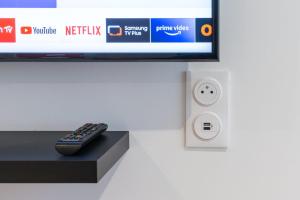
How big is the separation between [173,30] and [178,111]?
172 mm

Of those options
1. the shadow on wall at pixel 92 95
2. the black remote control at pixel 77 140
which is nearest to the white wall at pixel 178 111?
the shadow on wall at pixel 92 95

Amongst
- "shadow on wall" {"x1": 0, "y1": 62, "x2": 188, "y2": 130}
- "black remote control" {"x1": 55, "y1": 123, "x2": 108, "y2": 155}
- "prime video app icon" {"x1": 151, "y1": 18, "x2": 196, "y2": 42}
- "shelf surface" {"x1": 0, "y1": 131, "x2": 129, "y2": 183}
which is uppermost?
"prime video app icon" {"x1": 151, "y1": 18, "x2": 196, "y2": 42}

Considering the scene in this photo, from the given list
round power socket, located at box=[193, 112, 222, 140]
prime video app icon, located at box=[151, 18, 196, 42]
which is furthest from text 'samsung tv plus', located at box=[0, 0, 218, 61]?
round power socket, located at box=[193, 112, 222, 140]

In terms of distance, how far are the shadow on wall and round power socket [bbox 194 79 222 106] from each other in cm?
3

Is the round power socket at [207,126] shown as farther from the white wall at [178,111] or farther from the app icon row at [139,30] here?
the app icon row at [139,30]

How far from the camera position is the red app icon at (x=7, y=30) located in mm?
850

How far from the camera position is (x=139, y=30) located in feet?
2.76

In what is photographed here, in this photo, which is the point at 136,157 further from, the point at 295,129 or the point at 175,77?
the point at 295,129

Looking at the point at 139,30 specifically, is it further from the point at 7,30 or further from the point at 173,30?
the point at 7,30

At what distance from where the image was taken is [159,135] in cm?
92

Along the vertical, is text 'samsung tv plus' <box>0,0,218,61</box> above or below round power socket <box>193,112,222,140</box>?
above

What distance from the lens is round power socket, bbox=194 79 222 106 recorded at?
890mm

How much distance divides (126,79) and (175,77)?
10 centimetres

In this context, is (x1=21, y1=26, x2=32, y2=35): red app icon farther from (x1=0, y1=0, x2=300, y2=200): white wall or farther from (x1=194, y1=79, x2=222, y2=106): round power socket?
(x1=194, y1=79, x2=222, y2=106): round power socket
